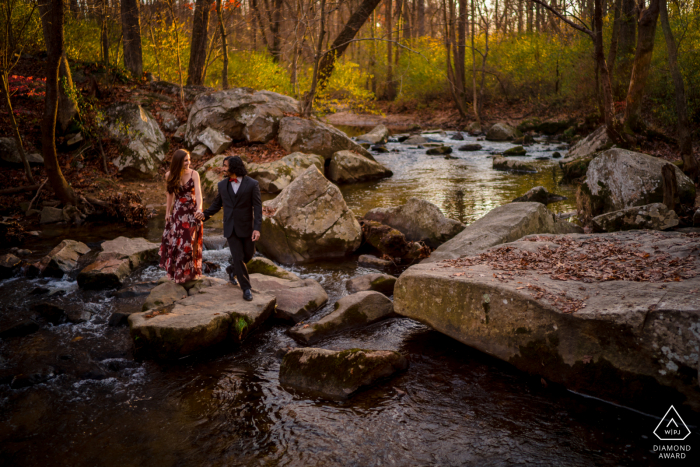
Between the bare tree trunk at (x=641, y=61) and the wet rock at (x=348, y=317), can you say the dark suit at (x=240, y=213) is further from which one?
the bare tree trunk at (x=641, y=61)

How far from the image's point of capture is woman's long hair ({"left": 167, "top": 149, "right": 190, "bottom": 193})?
6426mm

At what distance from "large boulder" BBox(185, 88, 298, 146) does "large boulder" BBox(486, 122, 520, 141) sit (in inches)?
492

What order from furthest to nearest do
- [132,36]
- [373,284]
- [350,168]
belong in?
[132,36]
[350,168]
[373,284]

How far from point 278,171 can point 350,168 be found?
8.62 feet

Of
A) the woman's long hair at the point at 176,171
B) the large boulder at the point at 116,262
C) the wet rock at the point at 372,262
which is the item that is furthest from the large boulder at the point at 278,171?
the woman's long hair at the point at 176,171

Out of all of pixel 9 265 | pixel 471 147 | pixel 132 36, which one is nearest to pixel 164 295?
pixel 9 265

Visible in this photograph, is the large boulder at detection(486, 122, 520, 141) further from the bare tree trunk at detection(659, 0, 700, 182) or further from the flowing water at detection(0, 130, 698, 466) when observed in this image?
the flowing water at detection(0, 130, 698, 466)

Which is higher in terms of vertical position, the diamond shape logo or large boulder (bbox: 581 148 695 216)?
large boulder (bbox: 581 148 695 216)

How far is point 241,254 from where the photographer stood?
627 cm

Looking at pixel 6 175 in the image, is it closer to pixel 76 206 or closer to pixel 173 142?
pixel 76 206

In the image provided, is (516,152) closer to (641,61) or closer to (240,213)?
(641,61)

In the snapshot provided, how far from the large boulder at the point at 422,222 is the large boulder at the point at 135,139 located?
26.9 feet

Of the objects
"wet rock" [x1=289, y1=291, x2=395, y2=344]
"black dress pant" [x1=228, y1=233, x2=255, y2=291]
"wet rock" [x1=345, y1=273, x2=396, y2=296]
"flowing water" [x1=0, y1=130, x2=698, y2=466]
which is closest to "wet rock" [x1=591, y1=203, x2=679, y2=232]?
"wet rock" [x1=345, y1=273, x2=396, y2=296]

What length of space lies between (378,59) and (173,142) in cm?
2709
